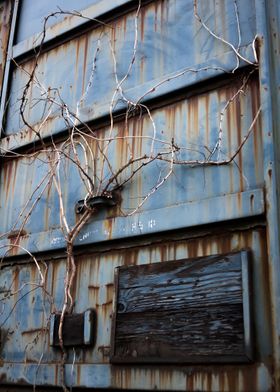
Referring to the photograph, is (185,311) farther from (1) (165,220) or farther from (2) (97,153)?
(2) (97,153)

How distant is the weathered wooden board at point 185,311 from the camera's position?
243 cm

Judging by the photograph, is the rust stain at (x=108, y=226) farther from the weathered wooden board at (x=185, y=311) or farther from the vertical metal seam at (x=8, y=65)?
the vertical metal seam at (x=8, y=65)

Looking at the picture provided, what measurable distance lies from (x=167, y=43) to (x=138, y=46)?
0.78ft

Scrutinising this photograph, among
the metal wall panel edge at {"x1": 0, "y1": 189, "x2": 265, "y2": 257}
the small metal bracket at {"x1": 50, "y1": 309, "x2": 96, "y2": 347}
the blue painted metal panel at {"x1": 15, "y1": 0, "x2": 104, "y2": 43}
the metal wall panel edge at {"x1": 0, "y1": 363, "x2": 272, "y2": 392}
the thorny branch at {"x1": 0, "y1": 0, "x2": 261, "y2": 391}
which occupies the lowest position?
the metal wall panel edge at {"x1": 0, "y1": 363, "x2": 272, "y2": 392}

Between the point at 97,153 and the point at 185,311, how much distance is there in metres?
1.24

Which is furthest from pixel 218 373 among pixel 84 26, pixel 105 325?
pixel 84 26

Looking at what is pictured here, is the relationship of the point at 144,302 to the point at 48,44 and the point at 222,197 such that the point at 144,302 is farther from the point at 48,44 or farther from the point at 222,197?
the point at 48,44

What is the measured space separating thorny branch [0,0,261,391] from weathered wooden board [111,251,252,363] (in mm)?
421

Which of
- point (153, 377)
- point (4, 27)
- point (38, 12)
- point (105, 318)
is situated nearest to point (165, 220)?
point (105, 318)

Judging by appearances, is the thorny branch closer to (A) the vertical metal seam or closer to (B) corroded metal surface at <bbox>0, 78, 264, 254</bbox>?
(B) corroded metal surface at <bbox>0, 78, 264, 254</bbox>

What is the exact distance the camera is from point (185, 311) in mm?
2623

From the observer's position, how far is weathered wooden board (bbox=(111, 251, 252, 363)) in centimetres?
243

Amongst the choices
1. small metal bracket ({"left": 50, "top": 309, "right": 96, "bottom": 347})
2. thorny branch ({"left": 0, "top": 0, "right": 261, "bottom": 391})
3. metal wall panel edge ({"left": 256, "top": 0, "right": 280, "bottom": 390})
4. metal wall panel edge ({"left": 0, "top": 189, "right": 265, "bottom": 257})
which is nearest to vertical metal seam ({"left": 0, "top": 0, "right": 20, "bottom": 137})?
thorny branch ({"left": 0, "top": 0, "right": 261, "bottom": 391})

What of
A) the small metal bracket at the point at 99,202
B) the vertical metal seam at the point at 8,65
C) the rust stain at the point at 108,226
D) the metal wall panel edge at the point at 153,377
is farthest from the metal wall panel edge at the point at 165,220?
the vertical metal seam at the point at 8,65
